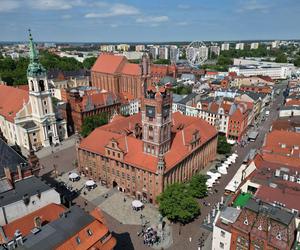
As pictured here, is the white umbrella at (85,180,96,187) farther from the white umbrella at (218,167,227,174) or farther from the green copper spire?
the green copper spire

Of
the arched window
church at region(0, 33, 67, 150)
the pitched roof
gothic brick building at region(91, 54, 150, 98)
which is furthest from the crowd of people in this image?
gothic brick building at region(91, 54, 150, 98)

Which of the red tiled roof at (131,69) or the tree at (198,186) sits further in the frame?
the red tiled roof at (131,69)

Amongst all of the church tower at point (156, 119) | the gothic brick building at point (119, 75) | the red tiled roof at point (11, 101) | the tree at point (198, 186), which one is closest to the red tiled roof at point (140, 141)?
the church tower at point (156, 119)

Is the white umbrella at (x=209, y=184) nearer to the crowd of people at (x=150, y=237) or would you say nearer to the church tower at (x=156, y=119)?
the church tower at (x=156, y=119)

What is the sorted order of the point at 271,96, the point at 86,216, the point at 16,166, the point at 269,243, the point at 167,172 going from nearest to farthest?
the point at 269,243 < the point at 86,216 < the point at 16,166 < the point at 167,172 < the point at 271,96

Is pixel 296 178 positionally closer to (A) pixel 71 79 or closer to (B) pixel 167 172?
(B) pixel 167 172

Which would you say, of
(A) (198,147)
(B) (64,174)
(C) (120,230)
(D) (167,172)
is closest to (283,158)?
(A) (198,147)

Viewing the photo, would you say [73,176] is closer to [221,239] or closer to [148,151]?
[148,151]
